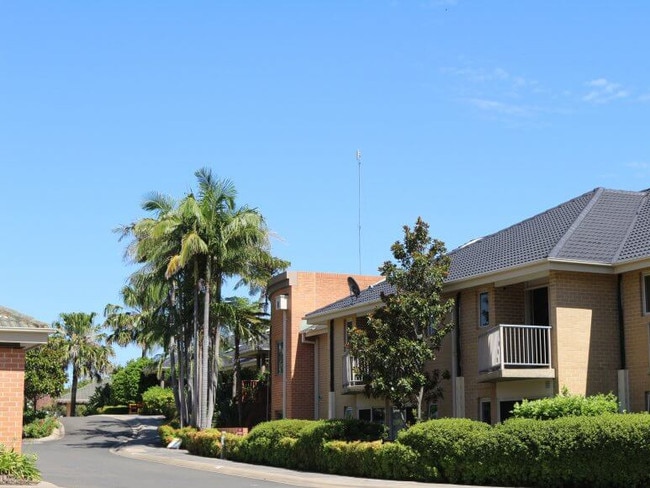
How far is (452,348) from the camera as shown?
97.5 feet

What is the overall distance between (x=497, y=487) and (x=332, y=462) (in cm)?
671

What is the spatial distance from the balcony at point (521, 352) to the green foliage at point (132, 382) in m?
54.3

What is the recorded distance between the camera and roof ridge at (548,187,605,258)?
2580 cm

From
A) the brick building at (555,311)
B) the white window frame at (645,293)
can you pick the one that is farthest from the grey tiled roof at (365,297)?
the white window frame at (645,293)

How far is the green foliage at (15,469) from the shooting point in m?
18.2

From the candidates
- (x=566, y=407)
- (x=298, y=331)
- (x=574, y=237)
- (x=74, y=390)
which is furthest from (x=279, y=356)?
(x=74, y=390)

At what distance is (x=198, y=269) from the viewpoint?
41.8 metres

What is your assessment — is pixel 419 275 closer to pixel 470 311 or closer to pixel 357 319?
pixel 470 311

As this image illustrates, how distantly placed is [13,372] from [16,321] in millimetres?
987

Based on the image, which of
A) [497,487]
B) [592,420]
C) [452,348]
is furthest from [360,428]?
[592,420]

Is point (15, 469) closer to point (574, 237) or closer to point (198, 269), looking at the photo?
point (574, 237)

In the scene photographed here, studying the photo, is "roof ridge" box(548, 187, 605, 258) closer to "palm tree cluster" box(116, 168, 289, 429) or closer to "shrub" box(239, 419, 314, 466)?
"shrub" box(239, 419, 314, 466)

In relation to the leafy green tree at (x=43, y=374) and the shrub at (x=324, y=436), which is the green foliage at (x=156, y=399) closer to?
the leafy green tree at (x=43, y=374)

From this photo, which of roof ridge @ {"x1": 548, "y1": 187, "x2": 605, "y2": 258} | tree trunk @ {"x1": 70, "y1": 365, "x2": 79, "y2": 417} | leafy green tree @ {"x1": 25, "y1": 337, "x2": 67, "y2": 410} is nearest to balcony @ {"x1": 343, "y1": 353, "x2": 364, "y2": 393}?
roof ridge @ {"x1": 548, "y1": 187, "x2": 605, "y2": 258}
